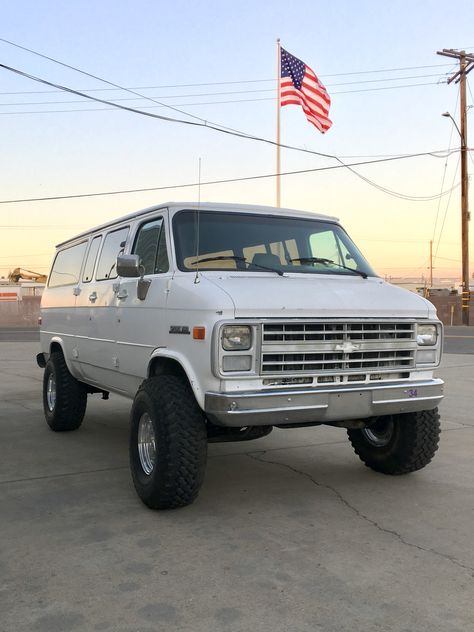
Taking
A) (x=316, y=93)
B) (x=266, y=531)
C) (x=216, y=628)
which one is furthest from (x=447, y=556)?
(x=316, y=93)

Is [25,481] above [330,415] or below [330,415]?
below

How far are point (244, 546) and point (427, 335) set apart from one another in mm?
2055

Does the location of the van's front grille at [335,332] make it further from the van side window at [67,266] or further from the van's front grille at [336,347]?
the van side window at [67,266]

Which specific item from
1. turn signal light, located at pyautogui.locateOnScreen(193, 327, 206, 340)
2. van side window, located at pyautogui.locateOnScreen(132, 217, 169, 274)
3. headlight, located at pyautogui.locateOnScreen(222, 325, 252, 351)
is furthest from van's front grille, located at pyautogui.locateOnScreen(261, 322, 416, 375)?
van side window, located at pyautogui.locateOnScreen(132, 217, 169, 274)

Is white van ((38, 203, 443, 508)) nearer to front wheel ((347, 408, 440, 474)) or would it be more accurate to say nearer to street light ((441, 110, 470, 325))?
front wheel ((347, 408, 440, 474))

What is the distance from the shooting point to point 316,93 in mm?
23438

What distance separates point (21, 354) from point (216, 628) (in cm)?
1560

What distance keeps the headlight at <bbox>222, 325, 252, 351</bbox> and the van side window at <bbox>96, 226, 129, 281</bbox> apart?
2.10 meters

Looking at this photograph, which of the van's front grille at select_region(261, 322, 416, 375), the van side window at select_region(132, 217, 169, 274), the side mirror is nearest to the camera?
the van's front grille at select_region(261, 322, 416, 375)

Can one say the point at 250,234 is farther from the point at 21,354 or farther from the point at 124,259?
the point at 21,354

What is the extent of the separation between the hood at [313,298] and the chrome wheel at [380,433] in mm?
1073

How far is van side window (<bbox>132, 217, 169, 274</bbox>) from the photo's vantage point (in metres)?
5.08

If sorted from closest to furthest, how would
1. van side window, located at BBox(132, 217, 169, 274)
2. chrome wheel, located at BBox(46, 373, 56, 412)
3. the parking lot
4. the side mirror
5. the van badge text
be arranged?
the parking lot, the van badge text, the side mirror, van side window, located at BBox(132, 217, 169, 274), chrome wheel, located at BBox(46, 373, 56, 412)

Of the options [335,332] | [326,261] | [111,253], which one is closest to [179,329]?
[335,332]
